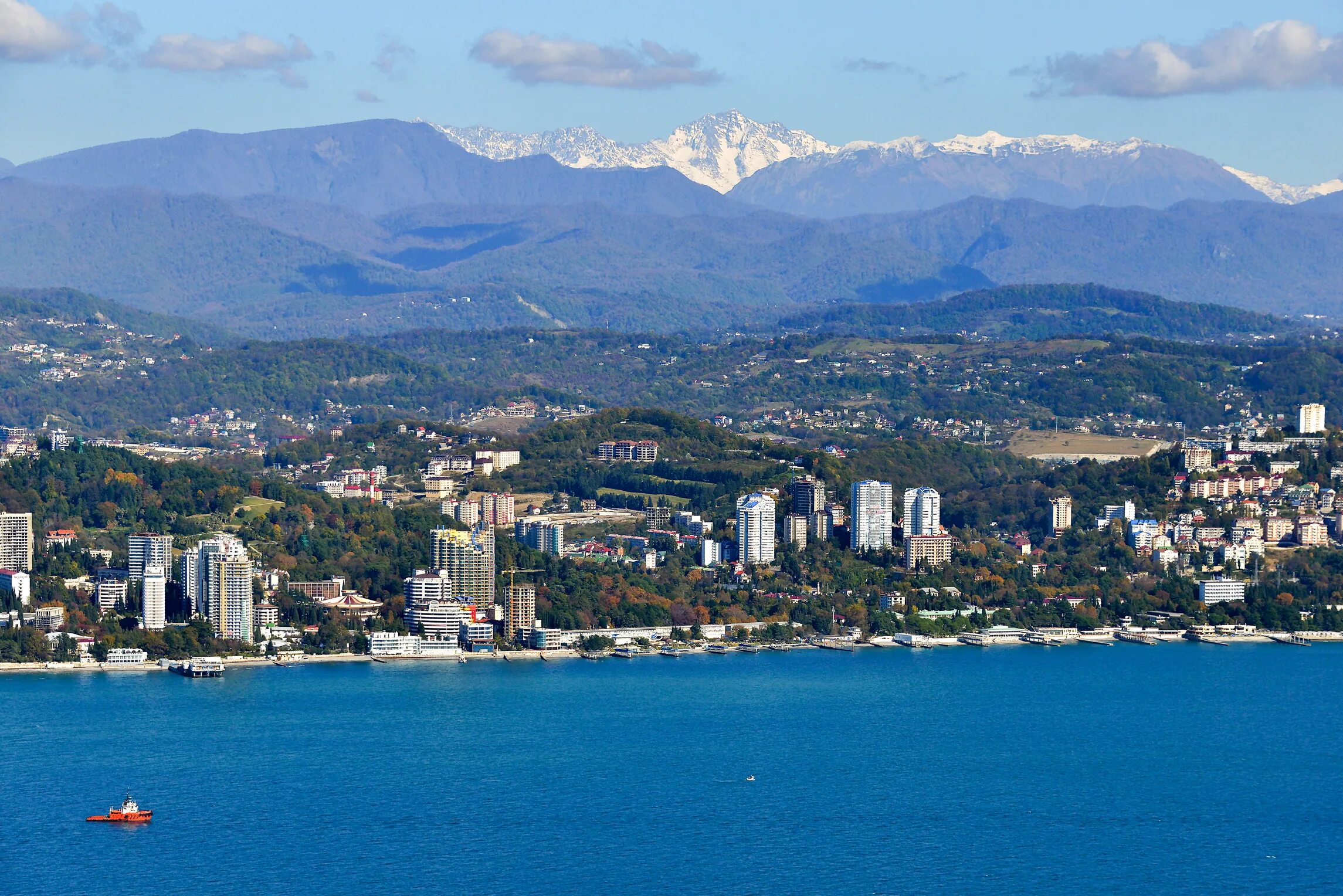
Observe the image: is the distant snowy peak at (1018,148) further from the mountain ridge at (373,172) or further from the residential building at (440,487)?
the residential building at (440,487)

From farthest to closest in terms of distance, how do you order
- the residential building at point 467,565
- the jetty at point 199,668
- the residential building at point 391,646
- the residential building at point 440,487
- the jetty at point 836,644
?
the residential building at point 440,487, the residential building at point 467,565, the jetty at point 836,644, the residential building at point 391,646, the jetty at point 199,668

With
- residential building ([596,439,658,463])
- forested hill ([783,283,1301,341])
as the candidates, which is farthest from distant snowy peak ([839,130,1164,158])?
residential building ([596,439,658,463])

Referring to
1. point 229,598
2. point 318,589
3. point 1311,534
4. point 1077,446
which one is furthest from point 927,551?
point 1077,446

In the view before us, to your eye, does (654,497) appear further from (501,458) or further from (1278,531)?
(1278,531)

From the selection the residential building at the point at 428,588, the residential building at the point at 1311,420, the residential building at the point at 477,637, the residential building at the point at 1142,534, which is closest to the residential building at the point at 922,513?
the residential building at the point at 1142,534

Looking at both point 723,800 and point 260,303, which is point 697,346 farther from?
point 723,800

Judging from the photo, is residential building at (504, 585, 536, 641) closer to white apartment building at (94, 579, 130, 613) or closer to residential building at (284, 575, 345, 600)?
residential building at (284, 575, 345, 600)
